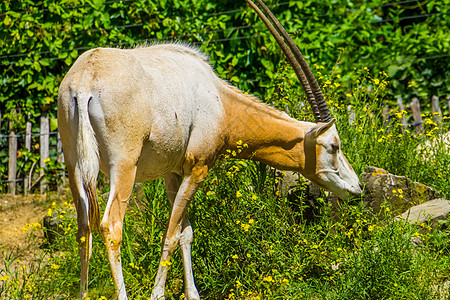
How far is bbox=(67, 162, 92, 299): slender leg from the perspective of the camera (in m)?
4.20

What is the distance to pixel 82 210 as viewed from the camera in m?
4.29

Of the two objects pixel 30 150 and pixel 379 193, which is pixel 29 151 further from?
pixel 379 193

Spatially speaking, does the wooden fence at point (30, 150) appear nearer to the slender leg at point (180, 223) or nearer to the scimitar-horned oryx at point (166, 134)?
the scimitar-horned oryx at point (166, 134)

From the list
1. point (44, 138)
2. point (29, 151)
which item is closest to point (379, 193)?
point (44, 138)

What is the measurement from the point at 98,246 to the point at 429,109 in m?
6.14

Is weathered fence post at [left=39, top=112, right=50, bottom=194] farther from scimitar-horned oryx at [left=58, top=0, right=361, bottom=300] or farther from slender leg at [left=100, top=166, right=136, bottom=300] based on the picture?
slender leg at [left=100, top=166, right=136, bottom=300]

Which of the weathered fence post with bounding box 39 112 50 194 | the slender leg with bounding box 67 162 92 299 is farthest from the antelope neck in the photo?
the weathered fence post with bounding box 39 112 50 194

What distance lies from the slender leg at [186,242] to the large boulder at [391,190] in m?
1.69

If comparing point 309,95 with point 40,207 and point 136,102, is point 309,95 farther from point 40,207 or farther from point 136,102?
point 40,207

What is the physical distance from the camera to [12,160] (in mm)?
8477

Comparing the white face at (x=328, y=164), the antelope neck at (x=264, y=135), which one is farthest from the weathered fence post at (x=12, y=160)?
the white face at (x=328, y=164)

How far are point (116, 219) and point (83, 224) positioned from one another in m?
0.30

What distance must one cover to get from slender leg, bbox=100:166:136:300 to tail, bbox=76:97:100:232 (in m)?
0.11

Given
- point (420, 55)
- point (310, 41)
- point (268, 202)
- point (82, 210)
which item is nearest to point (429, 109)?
point (420, 55)
